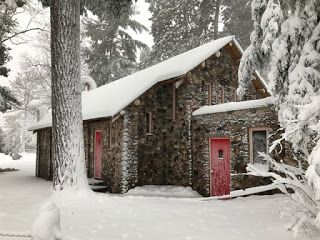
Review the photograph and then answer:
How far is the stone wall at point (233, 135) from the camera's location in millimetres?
12594

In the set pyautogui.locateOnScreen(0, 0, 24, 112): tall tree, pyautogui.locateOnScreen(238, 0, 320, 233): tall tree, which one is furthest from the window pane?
pyautogui.locateOnScreen(0, 0, 24, 112): tall tree

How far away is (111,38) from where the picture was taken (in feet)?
116

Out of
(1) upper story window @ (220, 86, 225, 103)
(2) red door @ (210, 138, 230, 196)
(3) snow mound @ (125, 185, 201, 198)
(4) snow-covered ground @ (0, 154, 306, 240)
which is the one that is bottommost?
(3) snow mound @ (125, 185, 201, 198)

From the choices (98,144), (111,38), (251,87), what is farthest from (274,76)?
(111,38)

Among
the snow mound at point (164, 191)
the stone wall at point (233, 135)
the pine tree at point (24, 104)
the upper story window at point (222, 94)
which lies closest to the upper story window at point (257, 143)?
the stone wall at point (233, 135)

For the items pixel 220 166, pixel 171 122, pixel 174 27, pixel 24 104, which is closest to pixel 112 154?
pixel 171 122

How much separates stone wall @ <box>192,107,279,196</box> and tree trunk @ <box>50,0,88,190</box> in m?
5.17

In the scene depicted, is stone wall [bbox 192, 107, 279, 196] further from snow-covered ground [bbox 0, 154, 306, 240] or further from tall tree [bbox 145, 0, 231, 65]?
tall tree [bbox 145, 0, 231, 65]

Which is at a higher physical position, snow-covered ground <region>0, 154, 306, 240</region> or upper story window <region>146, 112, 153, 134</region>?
upper story window <region>146, 112, 153, 134</region>

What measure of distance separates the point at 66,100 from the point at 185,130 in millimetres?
5797

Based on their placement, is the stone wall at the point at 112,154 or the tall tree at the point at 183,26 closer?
the stone wall at the point at 112,154

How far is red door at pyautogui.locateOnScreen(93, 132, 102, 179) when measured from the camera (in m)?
17.3

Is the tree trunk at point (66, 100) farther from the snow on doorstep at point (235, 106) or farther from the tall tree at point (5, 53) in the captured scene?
the tall tree at point (5, 53)

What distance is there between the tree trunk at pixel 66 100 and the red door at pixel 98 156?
18.9 ft
